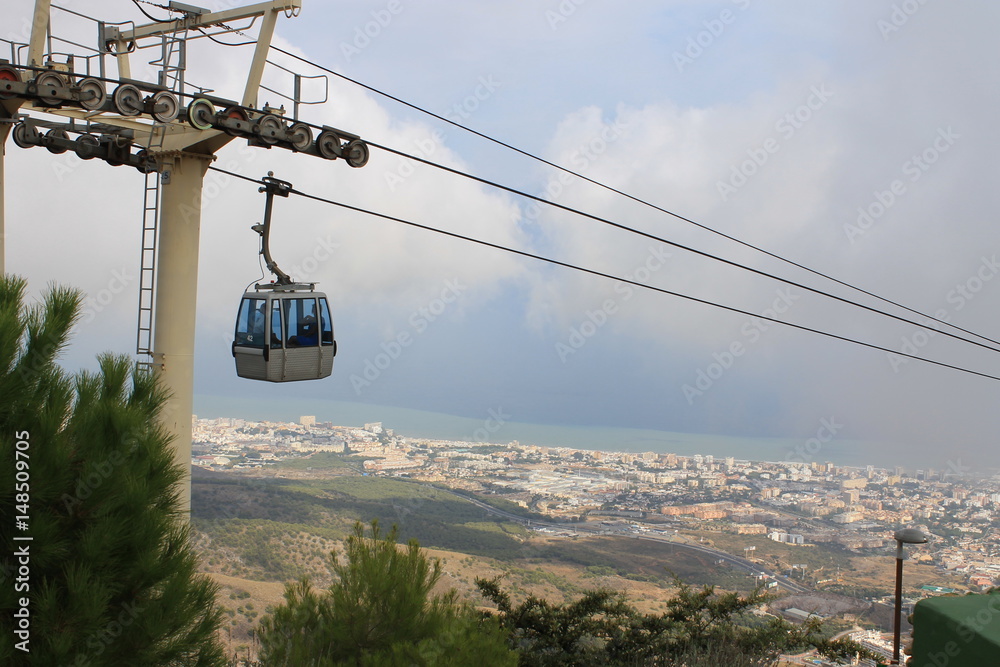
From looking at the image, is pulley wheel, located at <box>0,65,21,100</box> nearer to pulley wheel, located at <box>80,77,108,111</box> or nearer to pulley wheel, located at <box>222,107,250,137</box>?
pulley wheel, located at <box>80,77,108,111</box>

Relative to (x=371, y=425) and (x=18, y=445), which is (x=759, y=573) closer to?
(x=18, y=445)

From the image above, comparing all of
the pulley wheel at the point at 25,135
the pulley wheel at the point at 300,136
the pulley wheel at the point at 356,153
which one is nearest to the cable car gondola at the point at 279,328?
the pulley wheel at the point at 300,136

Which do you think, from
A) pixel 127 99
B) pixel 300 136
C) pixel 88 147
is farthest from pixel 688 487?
pixel 127 99

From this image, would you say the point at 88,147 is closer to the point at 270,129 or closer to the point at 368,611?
the point at 270,129

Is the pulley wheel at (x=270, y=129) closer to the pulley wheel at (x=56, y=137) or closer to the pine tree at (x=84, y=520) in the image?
the pulley wheel at (x=56, y=137)

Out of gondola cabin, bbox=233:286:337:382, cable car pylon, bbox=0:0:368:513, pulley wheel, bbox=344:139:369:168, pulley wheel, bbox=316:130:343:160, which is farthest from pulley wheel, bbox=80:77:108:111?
gondola cabin, bbox=233:286:337:382
